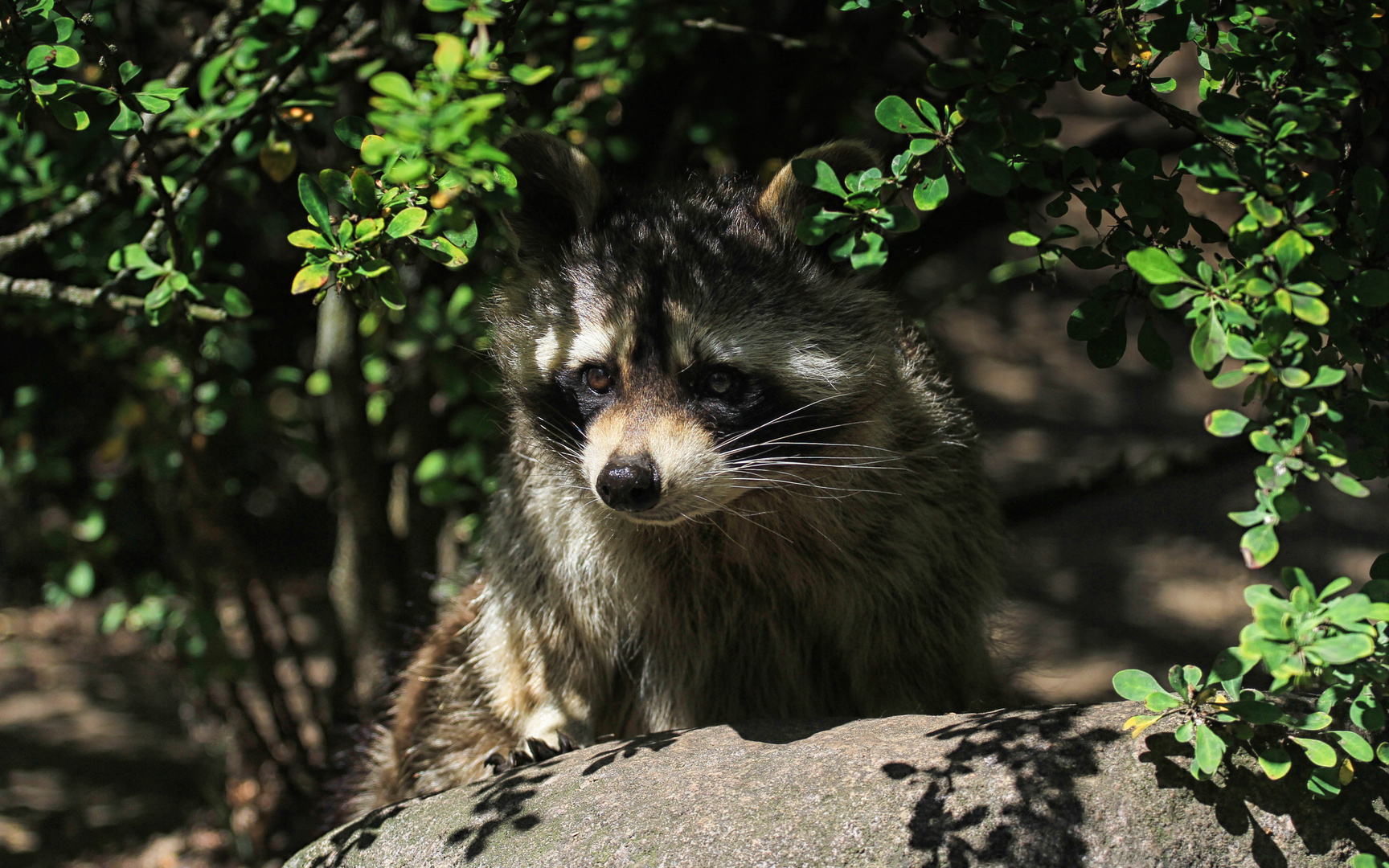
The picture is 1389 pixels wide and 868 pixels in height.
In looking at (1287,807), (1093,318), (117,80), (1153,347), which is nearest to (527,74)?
(117,80)

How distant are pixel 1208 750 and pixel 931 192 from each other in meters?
1.00

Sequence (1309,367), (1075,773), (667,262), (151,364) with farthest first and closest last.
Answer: (151,364)
(667,262)
(1075,773)
(1309,367)

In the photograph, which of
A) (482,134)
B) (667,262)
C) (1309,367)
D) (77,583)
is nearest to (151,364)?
(77,583)

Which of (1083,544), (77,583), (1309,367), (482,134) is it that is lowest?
(1083,544)

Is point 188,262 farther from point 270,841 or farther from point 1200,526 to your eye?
point 1200,526

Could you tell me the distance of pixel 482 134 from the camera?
5.62 ft

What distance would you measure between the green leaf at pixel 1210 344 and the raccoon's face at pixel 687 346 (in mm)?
973

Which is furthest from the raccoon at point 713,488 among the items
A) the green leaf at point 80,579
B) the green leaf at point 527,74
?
the green leaf at point 80,579

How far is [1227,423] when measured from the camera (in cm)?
161

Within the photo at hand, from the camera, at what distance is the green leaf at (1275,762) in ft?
5.68

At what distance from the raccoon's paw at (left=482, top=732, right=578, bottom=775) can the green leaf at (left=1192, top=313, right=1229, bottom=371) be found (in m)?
1.79

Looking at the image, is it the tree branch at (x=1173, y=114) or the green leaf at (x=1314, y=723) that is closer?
the green leaf at (x=1314, y=723)

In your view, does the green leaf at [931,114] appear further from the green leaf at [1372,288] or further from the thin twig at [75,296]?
the thin twig at [75,296]

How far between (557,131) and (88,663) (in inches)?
175
